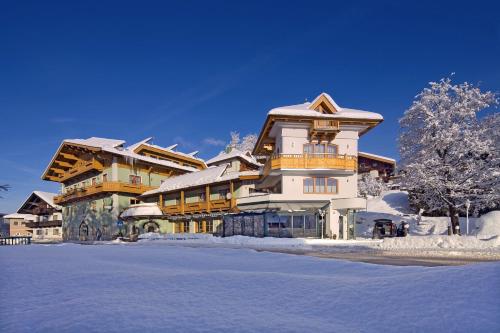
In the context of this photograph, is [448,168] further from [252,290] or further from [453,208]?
[252,290]

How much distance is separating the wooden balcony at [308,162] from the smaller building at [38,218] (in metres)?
44.0

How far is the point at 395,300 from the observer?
4.43m

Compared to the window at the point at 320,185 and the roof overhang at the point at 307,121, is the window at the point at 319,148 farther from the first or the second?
the window at the point at 320,185

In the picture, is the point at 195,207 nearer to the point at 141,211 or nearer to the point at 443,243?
the point at 141,211

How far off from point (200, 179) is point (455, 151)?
2450 cm

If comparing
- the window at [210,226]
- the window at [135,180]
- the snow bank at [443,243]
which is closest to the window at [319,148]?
the snow bank at [443,243]

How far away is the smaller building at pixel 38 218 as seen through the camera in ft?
191

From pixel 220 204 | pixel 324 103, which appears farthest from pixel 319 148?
pixel 220 204

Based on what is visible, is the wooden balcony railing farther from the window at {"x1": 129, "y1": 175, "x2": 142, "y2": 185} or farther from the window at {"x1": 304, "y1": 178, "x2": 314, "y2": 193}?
the window at {"x1": 129, "y1": 175, "x2": 142, "y2": 185}

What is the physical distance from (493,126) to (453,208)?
738 centimetres

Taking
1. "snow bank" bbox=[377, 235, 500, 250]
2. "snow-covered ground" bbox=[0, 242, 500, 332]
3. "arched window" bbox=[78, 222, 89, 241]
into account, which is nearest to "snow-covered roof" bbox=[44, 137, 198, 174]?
"arched window" bbox=[78, 222, 89, 241]

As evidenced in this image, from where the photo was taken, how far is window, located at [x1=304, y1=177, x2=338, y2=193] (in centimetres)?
3009

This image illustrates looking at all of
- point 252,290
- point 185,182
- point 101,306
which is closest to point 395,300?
point 252,290

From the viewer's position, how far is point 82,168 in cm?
4391
